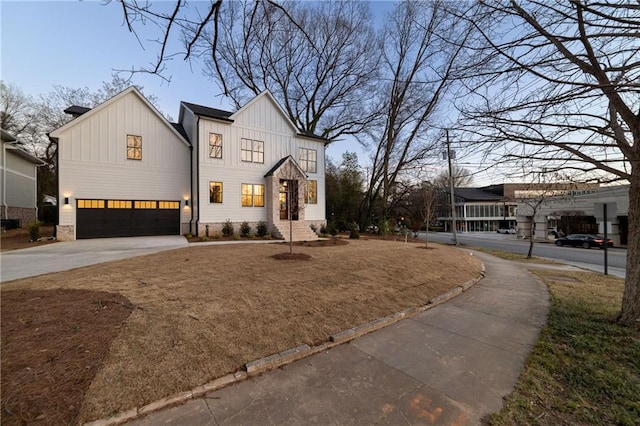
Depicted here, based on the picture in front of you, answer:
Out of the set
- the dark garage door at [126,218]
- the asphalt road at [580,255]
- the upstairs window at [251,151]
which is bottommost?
the asphalt road at [580,255]

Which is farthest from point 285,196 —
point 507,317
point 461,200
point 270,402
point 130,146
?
point 461,200

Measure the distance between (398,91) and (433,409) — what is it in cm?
2453

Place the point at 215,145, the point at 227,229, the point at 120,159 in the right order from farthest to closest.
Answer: the point at 215,145, the point at 227,229, the point at 120,159

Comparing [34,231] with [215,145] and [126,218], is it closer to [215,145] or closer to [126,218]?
[126,218]

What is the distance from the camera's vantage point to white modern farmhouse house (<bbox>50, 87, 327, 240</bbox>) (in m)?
14.2

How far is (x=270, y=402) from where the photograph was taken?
2465 mm

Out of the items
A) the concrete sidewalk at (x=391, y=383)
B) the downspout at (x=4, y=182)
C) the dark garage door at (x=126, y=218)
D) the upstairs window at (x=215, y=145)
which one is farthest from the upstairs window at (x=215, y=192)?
the downspout at (x=4, y=182)

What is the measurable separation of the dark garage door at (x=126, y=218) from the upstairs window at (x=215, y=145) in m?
4.09

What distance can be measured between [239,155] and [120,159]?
667 cm

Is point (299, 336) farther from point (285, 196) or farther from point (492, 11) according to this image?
point (285, 196)

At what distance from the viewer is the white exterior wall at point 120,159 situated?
13898 mm

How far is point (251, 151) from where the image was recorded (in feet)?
58.0

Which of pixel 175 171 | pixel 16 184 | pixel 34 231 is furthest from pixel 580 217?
pixel 16 184

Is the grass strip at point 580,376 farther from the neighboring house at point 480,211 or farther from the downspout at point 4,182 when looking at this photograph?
the neighboring house at point 480,211
